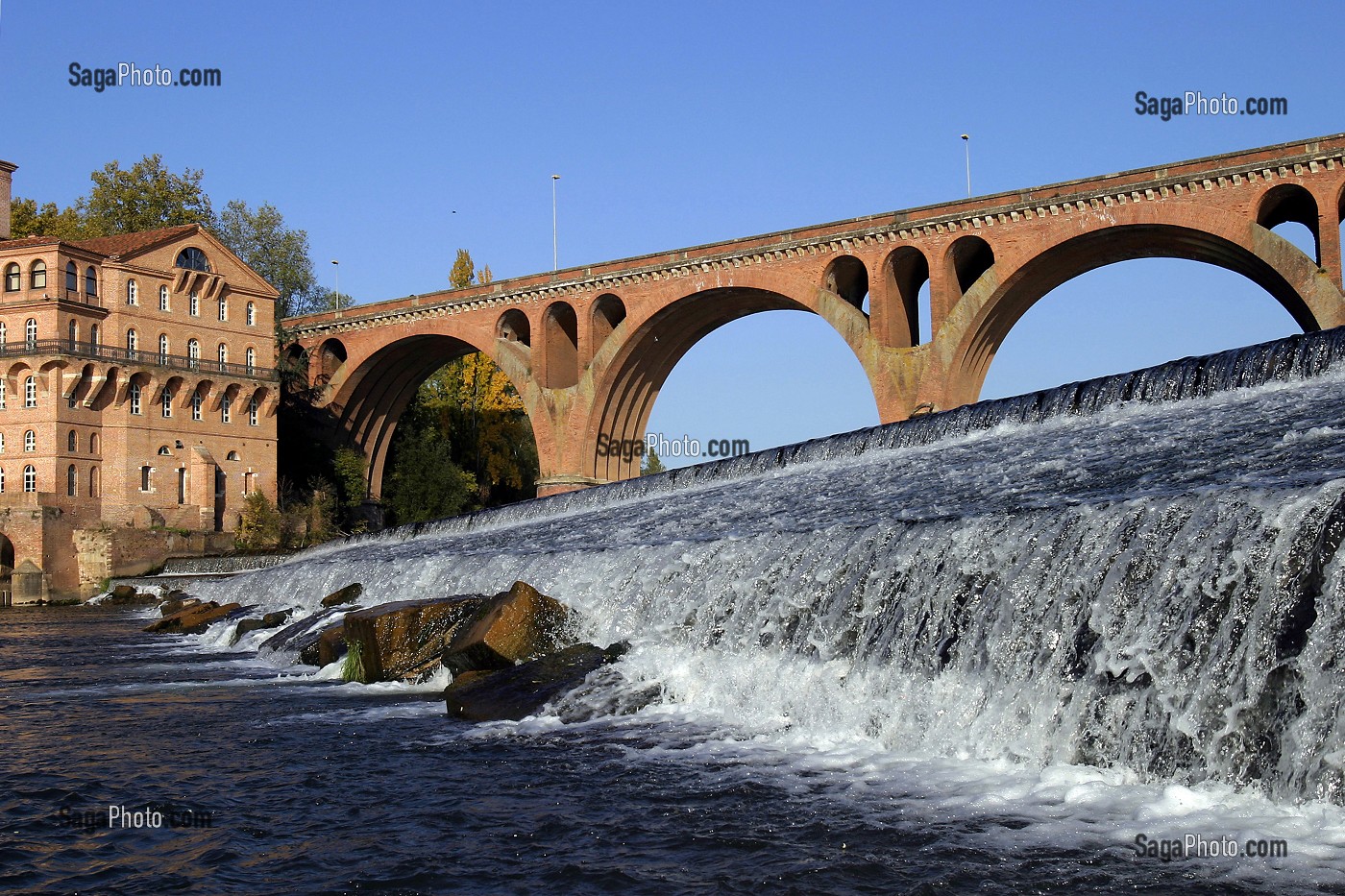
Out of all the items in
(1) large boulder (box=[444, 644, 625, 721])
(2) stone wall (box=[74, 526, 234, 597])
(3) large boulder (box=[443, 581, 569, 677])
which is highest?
(2) stone wall (box=[74, 526, 234, 597])

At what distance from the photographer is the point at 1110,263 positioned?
4147cm

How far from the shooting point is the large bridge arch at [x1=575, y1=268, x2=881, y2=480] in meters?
46.3

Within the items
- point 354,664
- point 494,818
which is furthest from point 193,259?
point 494,818

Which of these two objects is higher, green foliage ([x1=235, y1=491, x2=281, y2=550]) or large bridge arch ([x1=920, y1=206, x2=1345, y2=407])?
large bridge arch ([x1=920, y1=206, x2=1345, y2=407])

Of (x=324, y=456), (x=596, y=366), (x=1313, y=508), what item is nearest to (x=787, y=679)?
(x=1313, y=508)

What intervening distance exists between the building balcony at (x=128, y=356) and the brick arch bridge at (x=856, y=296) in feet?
16.3

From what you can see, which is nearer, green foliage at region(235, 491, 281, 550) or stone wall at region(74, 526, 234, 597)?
stone wall at region(74, 526, 234, 597)

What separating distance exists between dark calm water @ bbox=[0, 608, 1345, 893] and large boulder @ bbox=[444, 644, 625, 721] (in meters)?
0.32

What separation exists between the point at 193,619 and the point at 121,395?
29704 mm

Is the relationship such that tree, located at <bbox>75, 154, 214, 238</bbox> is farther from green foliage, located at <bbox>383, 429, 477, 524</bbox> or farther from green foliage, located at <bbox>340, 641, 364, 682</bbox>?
green foliage, located at <bbox>340, 641, 364, 682</bbox>

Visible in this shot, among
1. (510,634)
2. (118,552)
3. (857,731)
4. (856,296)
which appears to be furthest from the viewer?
(118,552)

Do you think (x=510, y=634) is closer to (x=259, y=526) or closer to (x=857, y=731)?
(x=857, y=731)

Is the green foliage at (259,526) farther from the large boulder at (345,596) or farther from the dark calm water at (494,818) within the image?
the dark calm water at (494,818)

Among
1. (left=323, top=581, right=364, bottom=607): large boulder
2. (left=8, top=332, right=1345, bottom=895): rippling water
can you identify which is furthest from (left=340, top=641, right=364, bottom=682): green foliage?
(left=323, top=581, right=364, bottom=607): large boulder
